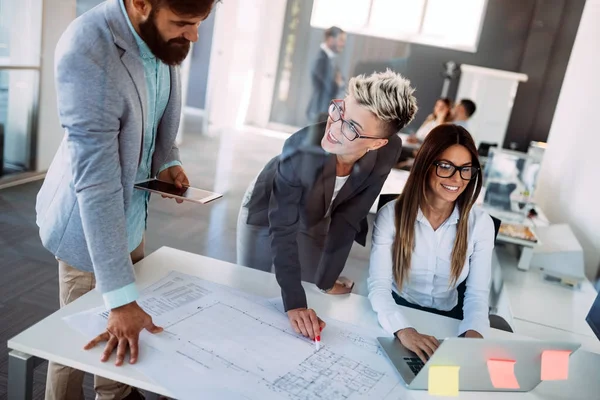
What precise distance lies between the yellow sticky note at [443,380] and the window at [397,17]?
1.71 m

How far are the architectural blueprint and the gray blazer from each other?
0.17 meters

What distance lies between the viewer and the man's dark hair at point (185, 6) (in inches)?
39.9

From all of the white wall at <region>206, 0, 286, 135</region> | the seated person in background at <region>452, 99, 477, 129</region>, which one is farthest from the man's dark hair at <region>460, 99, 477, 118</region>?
the white wall at <region>206, 0, 286, 135</region>

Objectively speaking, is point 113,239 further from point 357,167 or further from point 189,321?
point 357,167

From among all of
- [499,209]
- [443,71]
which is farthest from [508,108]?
[499,209]

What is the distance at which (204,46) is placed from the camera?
8.49 ft

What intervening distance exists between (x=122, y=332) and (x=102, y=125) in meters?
0.41

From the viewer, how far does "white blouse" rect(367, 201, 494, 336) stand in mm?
1585

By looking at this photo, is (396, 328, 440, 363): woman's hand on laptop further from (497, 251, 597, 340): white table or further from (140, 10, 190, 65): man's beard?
(497, 251, 597, 340): white table

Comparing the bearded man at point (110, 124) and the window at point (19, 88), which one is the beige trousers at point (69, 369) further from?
the window at point (19, 88)

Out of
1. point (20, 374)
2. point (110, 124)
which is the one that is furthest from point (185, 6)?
point (20, 374)

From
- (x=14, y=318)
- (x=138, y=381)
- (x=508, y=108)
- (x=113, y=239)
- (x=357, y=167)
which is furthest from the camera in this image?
(x=508, y=108)

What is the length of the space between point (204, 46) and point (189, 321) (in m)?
1.71

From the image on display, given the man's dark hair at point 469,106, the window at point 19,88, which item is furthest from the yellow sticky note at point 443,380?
the man's dark hair at point 469,106
